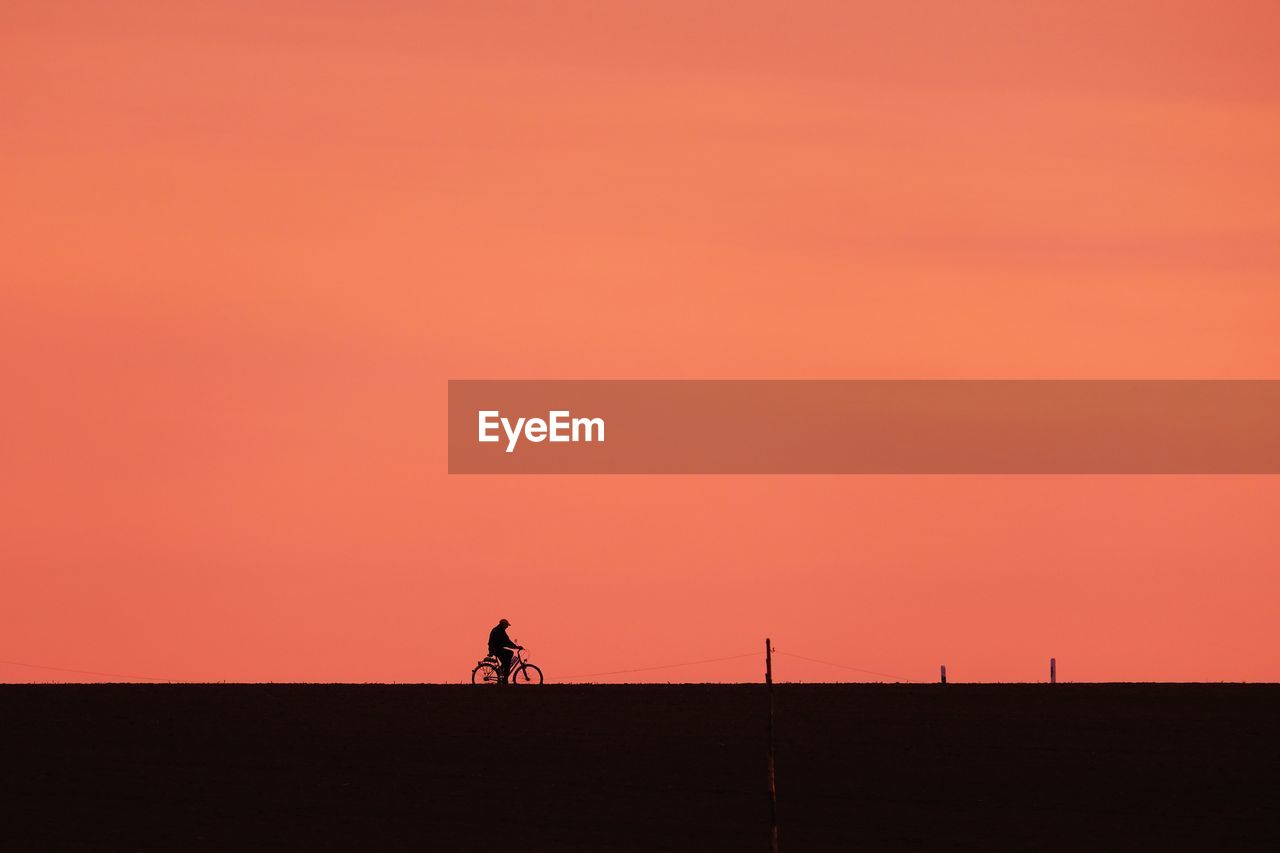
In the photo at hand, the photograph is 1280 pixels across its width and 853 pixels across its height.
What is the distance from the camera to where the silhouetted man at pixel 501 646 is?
177ft

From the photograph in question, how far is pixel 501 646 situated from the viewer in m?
54.1

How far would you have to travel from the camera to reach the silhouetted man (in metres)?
54.0
